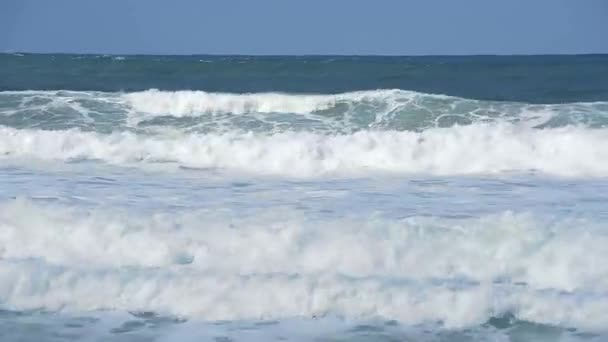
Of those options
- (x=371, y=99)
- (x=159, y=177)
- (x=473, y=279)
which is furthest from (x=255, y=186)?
(x=371, y=99)

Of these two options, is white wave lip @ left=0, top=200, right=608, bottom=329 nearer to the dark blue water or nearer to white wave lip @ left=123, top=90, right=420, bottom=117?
white wave lip @ left=123, top=90, right=420, bottom=117

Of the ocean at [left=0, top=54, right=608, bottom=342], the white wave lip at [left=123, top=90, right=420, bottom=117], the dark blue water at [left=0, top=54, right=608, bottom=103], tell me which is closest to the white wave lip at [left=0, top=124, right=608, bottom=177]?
the ocean at [left=0, top=54, right=608, bottom=342]

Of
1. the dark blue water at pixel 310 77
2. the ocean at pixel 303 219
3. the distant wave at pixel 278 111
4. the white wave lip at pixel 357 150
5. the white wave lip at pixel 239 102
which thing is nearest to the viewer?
the ocean at pixel 303 219

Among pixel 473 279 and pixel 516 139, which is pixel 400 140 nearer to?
pixel 516 139

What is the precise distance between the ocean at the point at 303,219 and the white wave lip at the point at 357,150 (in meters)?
0.04

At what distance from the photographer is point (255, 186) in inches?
309

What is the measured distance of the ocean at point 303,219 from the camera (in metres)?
4.41

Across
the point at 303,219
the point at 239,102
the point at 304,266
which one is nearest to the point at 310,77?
the point at 239,102

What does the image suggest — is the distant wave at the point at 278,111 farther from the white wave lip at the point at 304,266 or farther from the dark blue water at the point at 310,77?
the white wave lip at the point at 304,266

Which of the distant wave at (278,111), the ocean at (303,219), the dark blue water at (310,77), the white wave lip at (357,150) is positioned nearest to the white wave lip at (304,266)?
the ocean at (303,219)

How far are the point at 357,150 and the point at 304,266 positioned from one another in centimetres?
473

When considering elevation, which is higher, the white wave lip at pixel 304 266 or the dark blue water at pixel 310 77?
the dark blue water at pixel 310 77

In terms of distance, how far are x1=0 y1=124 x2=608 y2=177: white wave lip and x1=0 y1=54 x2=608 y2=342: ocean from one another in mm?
35

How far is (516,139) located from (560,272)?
201 inches
